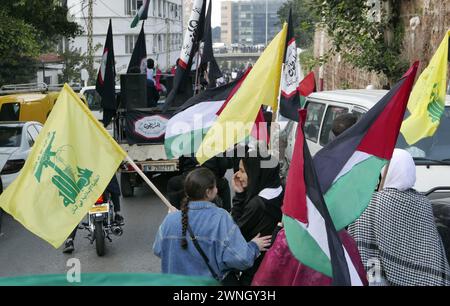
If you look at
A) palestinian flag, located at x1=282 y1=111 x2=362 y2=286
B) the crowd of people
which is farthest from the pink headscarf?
palestinian flag, located at x1=282 y1=111 x2=362 y2=286

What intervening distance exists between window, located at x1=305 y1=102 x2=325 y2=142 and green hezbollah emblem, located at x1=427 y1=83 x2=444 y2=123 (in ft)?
10.9

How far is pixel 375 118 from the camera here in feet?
14.3

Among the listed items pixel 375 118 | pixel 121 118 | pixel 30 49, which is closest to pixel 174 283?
pixel 375 118

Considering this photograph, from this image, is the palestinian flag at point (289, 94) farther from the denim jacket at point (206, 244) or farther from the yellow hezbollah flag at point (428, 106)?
the denim jacket at point (206, 244)

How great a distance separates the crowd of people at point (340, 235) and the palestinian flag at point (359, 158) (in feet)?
0.57

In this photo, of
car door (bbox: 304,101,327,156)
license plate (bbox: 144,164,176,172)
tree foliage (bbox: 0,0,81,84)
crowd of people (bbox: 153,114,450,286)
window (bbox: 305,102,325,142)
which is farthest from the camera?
tree foliage (bbox: 0,0,81,84)

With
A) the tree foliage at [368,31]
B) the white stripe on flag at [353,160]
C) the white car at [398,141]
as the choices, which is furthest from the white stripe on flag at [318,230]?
the tree foliage at [368,31]

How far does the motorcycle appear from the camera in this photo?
364 inches

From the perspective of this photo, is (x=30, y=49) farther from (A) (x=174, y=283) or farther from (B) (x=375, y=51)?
(A) (x=174, y=283)

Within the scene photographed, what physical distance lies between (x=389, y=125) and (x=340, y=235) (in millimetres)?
757

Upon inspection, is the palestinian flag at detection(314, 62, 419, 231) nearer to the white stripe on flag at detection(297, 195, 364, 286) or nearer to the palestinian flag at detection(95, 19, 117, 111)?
the white stripe on flag at detection(297, 195, 364, 286)

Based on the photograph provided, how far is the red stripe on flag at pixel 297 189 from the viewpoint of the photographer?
12.3 ft

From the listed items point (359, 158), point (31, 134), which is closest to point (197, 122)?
point (359, 158)

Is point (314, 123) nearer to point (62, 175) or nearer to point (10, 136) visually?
point (10, 136)
